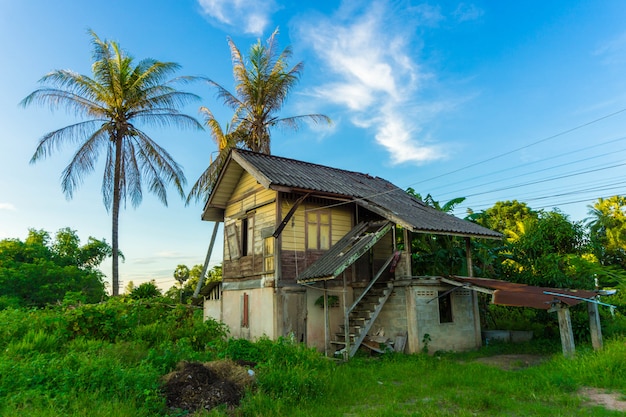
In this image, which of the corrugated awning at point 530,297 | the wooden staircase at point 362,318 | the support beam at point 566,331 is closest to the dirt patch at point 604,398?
the support beam at point 566,331

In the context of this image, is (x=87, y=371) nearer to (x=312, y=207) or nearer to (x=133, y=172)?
(x=312, y=207)

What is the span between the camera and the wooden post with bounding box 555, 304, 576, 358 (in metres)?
9.68

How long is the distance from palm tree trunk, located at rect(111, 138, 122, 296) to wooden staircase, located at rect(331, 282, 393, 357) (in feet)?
38.4

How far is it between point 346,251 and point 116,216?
41.3 ft

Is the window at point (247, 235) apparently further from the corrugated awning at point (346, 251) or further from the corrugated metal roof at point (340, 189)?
the corrugated awning at point (346, 251)

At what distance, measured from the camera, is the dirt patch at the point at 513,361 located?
10469 millimetres

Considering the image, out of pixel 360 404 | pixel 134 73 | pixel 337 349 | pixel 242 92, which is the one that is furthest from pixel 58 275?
pixel 360 404

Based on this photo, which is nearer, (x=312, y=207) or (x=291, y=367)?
(x=291, y=367)

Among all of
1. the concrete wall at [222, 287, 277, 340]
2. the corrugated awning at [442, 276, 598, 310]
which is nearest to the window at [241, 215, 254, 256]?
the concrete wall at [222, 287, 277, 340]

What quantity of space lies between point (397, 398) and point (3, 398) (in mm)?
6476

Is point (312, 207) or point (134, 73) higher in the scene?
point (134, 73)

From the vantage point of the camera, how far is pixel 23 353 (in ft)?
27.4

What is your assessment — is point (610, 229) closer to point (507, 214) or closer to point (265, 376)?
point (507, 214)

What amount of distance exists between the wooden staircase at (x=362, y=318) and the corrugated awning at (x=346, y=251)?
1.19 m
